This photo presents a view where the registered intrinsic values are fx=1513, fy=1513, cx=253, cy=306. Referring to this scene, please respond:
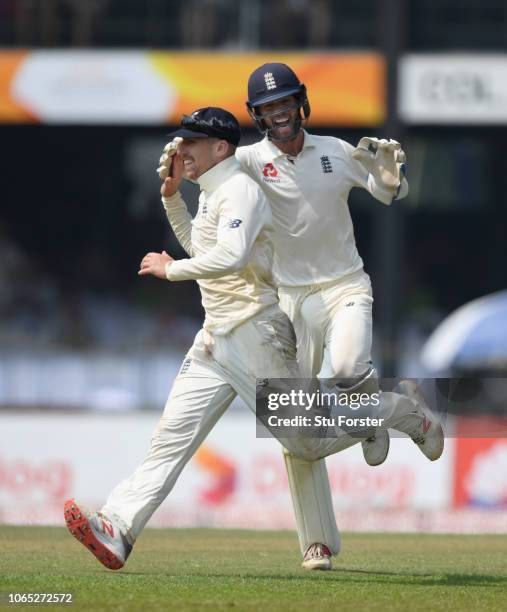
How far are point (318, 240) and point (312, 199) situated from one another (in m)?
0.19

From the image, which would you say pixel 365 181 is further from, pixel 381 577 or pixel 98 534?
pixel 98 534

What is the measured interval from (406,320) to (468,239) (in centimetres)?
253

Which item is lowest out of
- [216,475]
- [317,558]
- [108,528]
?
[216,475]

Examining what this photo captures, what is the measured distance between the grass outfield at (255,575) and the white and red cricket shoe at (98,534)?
0.09m

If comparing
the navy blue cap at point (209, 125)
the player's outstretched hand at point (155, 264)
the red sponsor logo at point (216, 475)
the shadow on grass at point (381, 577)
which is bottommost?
the red sponsor logo at point (216, 475)

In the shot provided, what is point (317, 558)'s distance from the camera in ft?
22.4

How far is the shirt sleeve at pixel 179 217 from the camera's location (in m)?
6.85

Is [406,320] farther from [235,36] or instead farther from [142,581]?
[142,581]

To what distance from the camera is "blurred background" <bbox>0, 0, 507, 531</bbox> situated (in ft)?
41.5

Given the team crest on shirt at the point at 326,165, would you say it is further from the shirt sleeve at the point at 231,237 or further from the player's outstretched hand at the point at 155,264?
the player's outstretched hand at the point at 155,264

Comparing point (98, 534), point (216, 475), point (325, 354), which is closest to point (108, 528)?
point (98, 534)

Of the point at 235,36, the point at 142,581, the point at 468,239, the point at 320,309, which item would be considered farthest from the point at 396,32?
the point at 142,581

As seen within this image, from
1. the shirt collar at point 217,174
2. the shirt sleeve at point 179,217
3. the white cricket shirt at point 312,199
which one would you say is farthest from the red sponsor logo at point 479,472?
the shirt collar at point 217,174

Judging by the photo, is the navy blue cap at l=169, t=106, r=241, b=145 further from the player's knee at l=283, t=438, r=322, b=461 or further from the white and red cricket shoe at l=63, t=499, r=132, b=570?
the white and red cricket shoe at l=63, t=499, r=132, b=570
